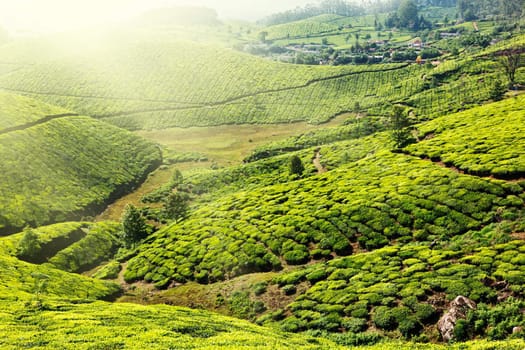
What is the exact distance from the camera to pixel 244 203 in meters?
76.9

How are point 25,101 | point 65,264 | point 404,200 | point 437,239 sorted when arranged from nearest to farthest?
point 437,239 < point 404,200 < point 65,264 < point 25,101

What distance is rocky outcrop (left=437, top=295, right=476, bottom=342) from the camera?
2957cm

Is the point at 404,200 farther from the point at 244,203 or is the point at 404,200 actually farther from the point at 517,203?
the point at 244,203

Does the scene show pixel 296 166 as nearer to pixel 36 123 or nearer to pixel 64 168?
pixel 64 168

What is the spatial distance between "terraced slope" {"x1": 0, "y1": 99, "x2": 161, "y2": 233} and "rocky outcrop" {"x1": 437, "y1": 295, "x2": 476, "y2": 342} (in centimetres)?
8132

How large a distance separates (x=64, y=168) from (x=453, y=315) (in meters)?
109

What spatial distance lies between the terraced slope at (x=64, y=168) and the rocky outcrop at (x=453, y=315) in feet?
267

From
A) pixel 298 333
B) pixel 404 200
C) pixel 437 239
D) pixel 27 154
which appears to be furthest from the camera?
pixel 27 154

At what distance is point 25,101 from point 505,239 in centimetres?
15881

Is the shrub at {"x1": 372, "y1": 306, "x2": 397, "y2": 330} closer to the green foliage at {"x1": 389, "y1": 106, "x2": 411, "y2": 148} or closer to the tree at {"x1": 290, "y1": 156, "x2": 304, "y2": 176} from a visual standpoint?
the tree at {"x1": 290, "y1": 156, "x2": 304, "y2": 176}

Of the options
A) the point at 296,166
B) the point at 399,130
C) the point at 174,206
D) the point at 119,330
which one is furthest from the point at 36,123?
the point at 119,330

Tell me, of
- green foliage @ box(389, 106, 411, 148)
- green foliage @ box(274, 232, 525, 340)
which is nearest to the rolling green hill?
green foliage @ box(274, 232, 525, 340)

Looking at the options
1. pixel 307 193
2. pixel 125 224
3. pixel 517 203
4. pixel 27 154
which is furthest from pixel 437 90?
pixel 27 154

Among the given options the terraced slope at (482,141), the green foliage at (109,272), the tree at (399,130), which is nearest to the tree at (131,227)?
the green foliage at (109,272)
